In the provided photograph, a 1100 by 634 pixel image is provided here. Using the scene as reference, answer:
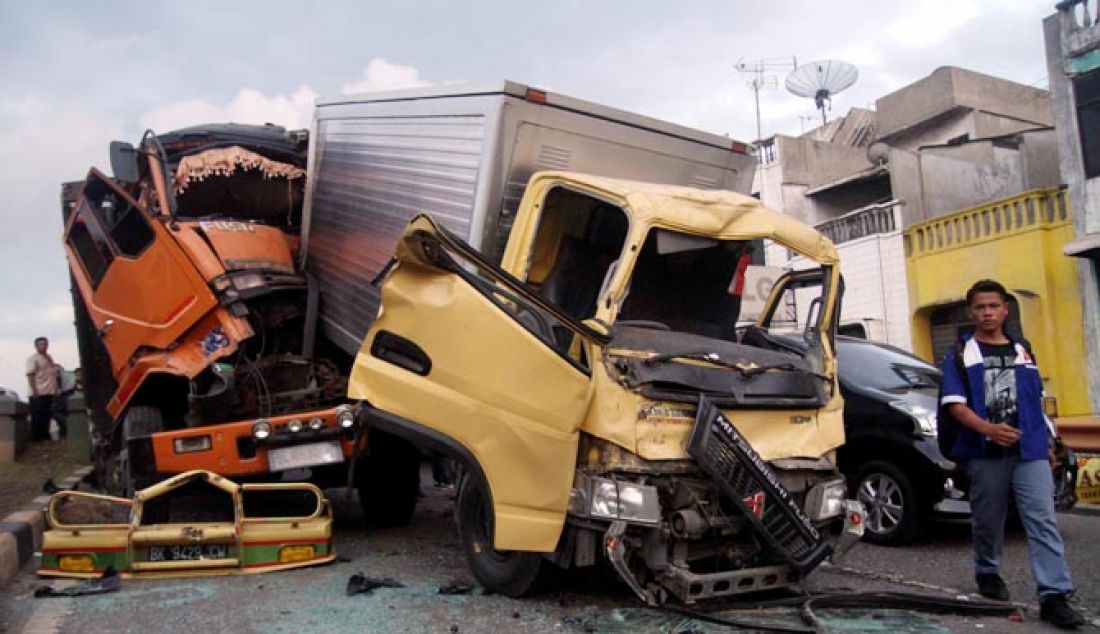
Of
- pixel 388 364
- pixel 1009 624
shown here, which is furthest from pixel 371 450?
pixel 1009 624

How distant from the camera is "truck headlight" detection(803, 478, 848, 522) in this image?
4617 millimetres

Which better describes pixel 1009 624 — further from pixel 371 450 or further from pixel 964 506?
pixel 371 450

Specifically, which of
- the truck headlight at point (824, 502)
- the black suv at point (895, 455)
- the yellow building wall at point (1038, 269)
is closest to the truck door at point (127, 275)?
the truck headlight at point (824, 502)

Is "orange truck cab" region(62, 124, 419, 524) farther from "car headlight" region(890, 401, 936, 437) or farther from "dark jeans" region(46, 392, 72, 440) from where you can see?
"dark jeans" region(46, 392, 72, 440)

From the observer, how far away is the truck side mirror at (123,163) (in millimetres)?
6797

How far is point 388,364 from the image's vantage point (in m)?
5.13

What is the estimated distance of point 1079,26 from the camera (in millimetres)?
14211

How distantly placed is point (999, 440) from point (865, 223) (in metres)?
15.4

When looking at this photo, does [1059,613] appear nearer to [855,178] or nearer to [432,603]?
[432,603]

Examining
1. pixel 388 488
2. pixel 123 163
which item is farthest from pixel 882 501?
pixel 123 163

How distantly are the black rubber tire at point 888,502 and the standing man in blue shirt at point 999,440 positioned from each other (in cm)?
167

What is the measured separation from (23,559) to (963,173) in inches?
736

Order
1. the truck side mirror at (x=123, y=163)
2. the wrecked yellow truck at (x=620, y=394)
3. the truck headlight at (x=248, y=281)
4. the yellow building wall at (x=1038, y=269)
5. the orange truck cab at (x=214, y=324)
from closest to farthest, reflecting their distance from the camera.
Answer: the wrecked yellow truck at (x=620, y=394) < the orange truck cab at (x=214, y=324) < the truck headlight at (x=248, y=281) < the truck side mirror at (x=123, y=163) < the yellow building wall at (x=1038, y=269)

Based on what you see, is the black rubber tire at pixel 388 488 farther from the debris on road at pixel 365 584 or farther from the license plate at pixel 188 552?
the debris on road at pixel 365 584
